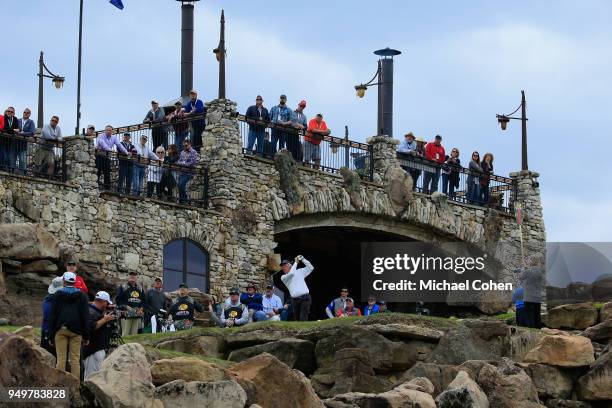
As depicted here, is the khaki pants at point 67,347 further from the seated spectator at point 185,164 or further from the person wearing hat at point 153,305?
the seated spectator at point 185,164

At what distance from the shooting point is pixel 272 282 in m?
44.9

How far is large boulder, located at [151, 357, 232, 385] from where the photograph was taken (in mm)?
27522

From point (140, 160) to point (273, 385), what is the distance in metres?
14.7

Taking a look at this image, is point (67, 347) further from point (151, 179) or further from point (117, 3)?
point (117, 3)

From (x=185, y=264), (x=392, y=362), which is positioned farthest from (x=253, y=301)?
(x=185, y=264)

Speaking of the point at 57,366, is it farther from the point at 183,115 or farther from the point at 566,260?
the point at 183,115

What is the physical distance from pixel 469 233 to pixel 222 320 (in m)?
14.6

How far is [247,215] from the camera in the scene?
44.9 metres

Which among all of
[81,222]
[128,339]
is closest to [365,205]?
[81,222]

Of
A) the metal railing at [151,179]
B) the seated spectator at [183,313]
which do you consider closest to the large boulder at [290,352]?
the seated spectator at [183,313]

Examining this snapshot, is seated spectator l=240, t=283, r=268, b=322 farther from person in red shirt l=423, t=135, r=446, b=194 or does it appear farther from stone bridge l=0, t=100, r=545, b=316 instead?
person in red shirt l=423, t=135, r=446, b=194

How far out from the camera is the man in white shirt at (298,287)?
36.7 meters

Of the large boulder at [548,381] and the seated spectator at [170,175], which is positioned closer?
the large boulder at [548,381]

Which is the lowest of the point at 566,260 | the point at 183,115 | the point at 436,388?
the point at 436,388
